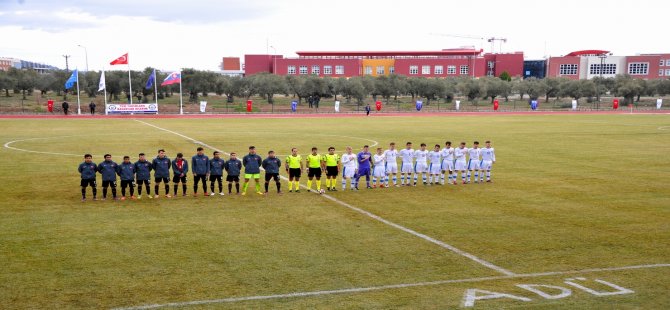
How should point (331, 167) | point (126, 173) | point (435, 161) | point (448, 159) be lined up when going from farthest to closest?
point (448, 159) → point (435, 161) → point (331, 167) → point (126, 173)

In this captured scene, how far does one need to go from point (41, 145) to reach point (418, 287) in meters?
Answer: 30.5

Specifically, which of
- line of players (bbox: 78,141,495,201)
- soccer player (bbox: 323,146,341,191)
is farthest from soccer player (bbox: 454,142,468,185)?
soccer player (bbox: 323,146,341,191)

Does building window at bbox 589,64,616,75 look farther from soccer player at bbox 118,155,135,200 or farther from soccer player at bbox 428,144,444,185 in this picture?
soccer player at bbox 118,155,135,200

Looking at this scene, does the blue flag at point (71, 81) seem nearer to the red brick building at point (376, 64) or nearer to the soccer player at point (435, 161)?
the soccer player at point (435, 161)

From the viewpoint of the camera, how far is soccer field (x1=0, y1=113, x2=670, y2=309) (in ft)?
35.9

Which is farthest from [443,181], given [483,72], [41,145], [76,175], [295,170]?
[483,72]

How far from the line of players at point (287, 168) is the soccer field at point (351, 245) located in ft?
2.56

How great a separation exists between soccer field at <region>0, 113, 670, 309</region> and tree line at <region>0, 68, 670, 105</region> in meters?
68.6

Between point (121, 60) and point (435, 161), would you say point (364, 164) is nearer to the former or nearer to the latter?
point (435, 161)

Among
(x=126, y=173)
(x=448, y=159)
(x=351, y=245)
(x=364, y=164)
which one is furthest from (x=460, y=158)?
(x=126, y=173)

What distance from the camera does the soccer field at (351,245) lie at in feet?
35.9

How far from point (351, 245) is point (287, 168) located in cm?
733

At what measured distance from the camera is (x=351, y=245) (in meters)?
14.3

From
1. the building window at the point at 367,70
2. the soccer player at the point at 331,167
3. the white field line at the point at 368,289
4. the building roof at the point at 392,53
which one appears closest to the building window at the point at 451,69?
the building roof at the point at 392,53
